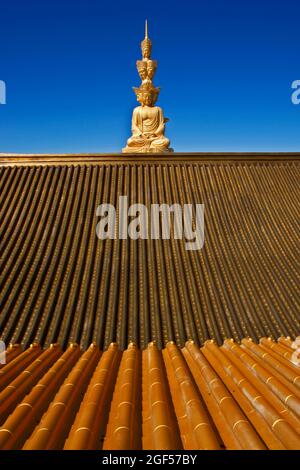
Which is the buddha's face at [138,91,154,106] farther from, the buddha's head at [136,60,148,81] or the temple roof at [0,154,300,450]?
the temple roof at [0,154,300,450]

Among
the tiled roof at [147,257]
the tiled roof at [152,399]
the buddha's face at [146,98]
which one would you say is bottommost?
the tiled roof at [152,399]

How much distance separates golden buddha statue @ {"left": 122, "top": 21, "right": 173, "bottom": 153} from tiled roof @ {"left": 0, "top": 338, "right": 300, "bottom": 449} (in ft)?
25.6

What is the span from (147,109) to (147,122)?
1.47 feet

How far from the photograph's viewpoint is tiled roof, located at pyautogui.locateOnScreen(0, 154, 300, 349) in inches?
170

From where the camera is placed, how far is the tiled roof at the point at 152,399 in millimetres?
1975

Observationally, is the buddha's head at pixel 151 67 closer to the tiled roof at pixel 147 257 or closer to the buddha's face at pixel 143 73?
the buddha's face at pixel 143 73

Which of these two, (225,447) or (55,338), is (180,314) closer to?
(55,338)

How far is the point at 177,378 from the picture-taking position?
9.45 feet

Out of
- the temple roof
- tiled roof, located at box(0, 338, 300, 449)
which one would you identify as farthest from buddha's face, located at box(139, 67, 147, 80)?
tiled roof, located at box(0, 338, 300, 449)

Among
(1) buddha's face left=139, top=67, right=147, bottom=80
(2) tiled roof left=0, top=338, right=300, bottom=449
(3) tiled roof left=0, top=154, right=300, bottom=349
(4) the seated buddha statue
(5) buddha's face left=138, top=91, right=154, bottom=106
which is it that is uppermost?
(1) buddha's face left=139, top=67, right=147, bottom=80

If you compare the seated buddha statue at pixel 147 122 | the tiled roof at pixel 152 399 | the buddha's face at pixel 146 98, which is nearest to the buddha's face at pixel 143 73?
the seated buddha statue at pixel 147 122

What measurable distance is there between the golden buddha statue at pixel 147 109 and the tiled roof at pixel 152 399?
7.79 metres

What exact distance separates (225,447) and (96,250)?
13.4 feet
